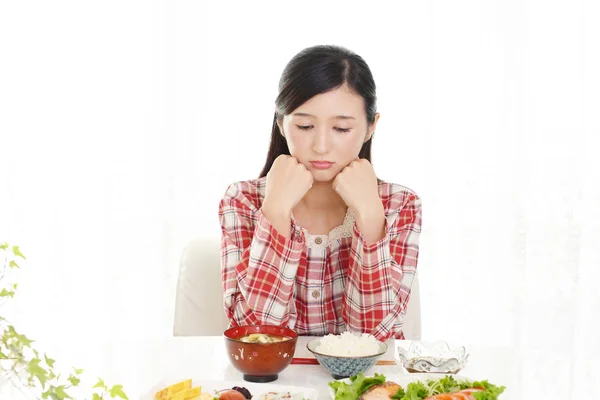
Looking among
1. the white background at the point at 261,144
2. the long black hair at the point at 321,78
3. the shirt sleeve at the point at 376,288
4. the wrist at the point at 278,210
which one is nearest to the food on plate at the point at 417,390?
the shirt sleeve at the point at 376,288

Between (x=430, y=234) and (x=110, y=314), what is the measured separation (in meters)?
1.51

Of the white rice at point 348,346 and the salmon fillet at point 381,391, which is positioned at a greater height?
the white rice at point 348,346

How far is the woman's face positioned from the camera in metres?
1.68

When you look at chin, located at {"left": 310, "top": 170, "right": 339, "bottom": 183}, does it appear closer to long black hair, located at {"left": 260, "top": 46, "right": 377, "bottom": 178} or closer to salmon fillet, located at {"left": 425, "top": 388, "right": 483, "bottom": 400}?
long black hair, located at {"left": 260, "top": 46, "right": 377, "bottom": 178}

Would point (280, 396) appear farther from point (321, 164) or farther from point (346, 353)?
point (321, 164)

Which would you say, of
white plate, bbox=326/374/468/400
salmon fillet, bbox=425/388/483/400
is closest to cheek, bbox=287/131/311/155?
white plate, bbox=326/374/468/400

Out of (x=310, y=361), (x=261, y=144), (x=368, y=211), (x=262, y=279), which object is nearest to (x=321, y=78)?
(x=368, y=211)

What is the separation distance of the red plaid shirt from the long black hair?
0.28m

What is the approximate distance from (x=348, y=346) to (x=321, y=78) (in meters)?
0.71

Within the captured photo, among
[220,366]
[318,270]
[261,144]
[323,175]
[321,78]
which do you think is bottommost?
[220,366]

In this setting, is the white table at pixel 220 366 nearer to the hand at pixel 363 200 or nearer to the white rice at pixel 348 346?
the white rice at pixel 348 346

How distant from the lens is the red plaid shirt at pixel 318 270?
1.68 metres

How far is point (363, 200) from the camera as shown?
1.71 m

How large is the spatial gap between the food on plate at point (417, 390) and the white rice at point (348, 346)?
0.42ft
